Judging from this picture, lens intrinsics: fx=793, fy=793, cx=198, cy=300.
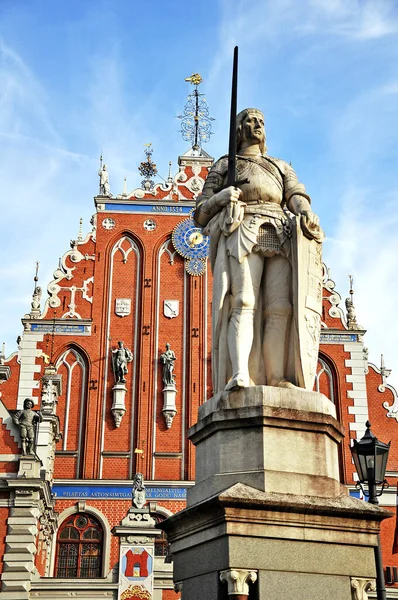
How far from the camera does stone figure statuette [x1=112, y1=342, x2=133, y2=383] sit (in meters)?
19.7

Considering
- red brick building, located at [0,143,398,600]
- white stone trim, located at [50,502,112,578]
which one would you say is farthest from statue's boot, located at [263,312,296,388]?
white stone trim, located at [50,502,112,578]

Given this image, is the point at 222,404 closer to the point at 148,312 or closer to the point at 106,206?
the point at 148,312

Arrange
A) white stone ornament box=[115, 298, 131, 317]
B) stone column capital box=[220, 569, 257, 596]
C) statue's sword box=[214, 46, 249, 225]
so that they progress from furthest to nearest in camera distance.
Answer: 1. white stone ornament box=[115, 298, 131, 317]
2. statue's sword box=[214, 46, 249, 225]
3. stone column capital box=[220, 569, 257, 596]

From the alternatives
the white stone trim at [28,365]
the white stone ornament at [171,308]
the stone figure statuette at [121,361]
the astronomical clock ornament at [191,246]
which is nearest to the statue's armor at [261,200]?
the stone figure statuette at [121,361]

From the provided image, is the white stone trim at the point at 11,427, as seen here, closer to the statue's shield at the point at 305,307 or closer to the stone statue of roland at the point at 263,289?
the stone statue of roland at the point at 263,289

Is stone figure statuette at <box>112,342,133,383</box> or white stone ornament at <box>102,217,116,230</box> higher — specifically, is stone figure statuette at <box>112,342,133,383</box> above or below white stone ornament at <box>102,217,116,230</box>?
below

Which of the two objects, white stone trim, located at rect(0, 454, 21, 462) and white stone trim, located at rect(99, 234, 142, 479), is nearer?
white stone trim, located at rect(0, 454, 21, 462)

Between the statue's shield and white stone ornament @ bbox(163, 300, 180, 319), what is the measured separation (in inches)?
620

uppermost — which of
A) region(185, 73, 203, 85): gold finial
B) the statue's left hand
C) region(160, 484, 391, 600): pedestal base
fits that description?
region(185, 73, 203, 85): gold finial

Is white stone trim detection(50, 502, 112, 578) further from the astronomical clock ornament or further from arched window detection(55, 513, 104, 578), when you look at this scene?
the astronomical clock ornament

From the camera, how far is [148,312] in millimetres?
20484

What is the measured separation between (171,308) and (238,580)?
55.1 feet

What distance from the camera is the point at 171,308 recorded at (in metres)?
20.6

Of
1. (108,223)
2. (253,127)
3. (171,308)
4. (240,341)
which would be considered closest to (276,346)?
(240,341)
